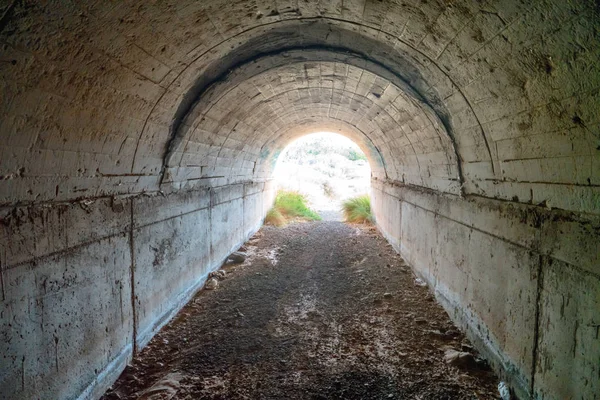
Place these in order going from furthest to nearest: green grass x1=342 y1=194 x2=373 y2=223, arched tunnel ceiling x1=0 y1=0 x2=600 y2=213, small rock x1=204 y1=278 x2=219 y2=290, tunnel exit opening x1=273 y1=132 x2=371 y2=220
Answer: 1. tunnel exit opening x1=273 y1=132 x2=371 y2=220
2. green grass x1=342 y1=194 x2=373 y2=223
3. small rock x1=204 y1=278 x2=219 y2=290
4. arched tunnel ceiling x1=0 y1=0 x2=600 y2=213

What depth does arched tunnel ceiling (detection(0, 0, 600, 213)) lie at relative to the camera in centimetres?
216

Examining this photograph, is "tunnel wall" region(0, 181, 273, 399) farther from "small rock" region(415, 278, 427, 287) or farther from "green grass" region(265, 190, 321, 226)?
"green grass" region(265, 190, 321, 226)

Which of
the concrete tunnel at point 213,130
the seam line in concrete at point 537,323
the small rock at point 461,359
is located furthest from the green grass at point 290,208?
the seam line in concrete at point 537,323

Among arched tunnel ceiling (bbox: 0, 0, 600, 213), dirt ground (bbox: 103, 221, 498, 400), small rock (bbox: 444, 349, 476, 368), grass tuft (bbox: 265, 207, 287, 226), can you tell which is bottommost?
dirt ground (bbox: 103, 221, 498, 400)

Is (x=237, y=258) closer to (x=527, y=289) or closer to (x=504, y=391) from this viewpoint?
(x=504, y=391)

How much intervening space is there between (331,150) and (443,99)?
3060 cm

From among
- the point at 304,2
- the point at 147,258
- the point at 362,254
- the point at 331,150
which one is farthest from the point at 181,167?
the point at 331,150

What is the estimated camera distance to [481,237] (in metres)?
4.05

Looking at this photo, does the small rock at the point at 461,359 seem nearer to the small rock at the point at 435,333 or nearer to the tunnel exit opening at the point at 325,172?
the small rock at the point at 435,333

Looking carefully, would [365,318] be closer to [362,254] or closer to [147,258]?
[147,258]

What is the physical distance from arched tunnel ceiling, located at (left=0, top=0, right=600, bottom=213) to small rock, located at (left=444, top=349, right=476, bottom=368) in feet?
5.36

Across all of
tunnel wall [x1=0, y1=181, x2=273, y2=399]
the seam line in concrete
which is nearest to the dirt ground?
tunnel wall [x1=0, y1=181, x2=273, y2=399]

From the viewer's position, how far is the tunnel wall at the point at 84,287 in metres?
2.41

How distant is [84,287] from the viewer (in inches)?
122
